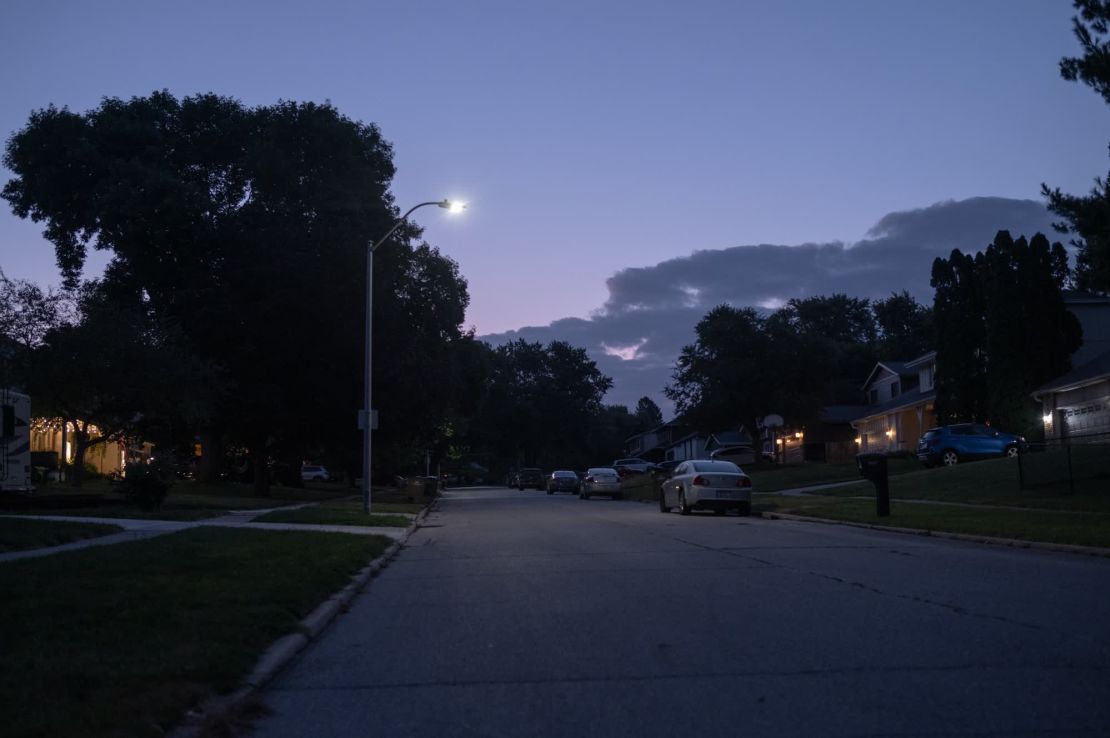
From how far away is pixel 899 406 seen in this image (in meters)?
53.8

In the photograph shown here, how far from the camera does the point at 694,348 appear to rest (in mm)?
61656

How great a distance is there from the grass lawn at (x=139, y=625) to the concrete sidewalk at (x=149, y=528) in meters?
0.93

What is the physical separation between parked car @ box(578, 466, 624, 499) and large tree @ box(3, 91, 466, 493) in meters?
9.21

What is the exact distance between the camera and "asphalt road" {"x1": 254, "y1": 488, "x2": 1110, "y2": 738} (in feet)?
19.3

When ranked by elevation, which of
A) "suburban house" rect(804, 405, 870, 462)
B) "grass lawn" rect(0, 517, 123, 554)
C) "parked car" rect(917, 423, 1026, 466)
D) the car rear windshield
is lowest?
"grass lawn" rect(0, 517, 123, 554)

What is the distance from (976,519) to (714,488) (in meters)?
8.06

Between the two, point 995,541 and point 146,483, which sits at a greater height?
point 146,483

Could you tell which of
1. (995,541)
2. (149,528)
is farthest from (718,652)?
(149,528)

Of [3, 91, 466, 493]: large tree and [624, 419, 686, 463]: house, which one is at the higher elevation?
[3, 91, 466, 493]: large tree

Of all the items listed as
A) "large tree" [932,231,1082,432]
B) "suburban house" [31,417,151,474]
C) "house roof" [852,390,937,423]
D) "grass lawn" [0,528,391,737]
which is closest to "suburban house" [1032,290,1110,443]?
"large tree" [932,231,1082,432]

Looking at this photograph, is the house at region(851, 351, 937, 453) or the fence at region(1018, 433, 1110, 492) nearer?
the fence at region(1018, 433, 1110, 492)

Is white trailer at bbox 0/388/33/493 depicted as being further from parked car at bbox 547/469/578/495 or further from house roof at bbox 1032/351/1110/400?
parked car at bbox 547/469/578/495

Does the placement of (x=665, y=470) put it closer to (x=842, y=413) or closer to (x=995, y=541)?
(x=842, y=413)

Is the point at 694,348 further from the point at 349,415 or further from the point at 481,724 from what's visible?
the point at 481,724
